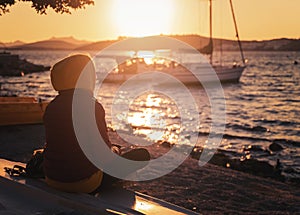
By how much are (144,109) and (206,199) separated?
78.1ft

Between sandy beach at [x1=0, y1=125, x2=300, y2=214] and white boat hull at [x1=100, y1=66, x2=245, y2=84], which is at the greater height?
white boat hull at [x1=100, y1=66, x2=245, y2=84]

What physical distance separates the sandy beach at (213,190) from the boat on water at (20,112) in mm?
1415

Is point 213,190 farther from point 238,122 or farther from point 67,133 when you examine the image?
point 238,122

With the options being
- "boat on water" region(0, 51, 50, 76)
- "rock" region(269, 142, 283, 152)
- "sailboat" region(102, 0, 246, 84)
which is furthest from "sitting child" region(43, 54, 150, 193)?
"boat on water" region(0, 51, 50, 76)

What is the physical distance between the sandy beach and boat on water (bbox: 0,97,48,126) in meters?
1.41

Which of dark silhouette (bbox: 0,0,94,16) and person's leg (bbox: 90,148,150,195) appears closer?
person's leg (bbox: 90,148,150,195)

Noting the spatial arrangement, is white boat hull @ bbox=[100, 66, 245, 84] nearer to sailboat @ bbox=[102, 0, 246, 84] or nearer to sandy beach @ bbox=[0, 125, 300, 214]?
sailboat @ bbox=[102, 0, 246, 84]

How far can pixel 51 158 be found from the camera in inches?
171

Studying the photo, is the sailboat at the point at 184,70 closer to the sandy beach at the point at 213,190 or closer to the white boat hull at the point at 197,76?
the white boat hull at the point at 197,76

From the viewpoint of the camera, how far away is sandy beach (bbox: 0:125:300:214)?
6.35 m

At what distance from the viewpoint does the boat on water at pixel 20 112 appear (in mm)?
10883

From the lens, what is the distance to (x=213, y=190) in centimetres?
706

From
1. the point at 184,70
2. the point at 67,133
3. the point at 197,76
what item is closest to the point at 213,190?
the point at 67,133

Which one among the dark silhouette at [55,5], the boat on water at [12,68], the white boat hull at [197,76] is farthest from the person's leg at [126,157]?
the boat on water at [12,68]
